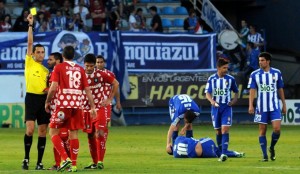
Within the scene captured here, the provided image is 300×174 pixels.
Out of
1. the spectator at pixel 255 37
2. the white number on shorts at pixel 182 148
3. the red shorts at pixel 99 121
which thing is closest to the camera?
the red shorts at pixel 99 121

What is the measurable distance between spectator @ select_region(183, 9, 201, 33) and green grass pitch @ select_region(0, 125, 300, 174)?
6723 millimetres

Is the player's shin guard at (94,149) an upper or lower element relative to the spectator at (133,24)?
lower

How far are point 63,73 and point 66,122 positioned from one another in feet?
2.68

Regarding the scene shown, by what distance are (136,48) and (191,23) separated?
4.38 m

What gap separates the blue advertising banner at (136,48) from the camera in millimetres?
36312

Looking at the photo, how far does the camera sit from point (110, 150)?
24969 mm

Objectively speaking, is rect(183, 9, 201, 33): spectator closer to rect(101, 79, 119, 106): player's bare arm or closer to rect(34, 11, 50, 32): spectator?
rect(34, 11, 50, 32): spectator

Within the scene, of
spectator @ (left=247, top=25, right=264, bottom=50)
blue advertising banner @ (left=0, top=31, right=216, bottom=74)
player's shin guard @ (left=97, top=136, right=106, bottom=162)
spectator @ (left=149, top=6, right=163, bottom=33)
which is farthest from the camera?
spectator @ (left=247, top=25, right=264, bottom=50)

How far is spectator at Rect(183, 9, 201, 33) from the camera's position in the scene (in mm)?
41000

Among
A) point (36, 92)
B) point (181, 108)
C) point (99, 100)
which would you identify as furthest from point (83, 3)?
point (36, 92)

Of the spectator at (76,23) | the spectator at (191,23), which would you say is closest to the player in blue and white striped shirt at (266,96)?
the spectator at (76,23)

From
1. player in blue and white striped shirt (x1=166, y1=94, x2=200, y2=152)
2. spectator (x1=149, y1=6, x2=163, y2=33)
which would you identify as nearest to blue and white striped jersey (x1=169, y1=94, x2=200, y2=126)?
player in blue and white striped shirt (x1=166, y1=94, x2=200, y2=152)

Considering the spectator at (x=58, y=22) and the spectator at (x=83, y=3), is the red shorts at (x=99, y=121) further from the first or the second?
the spectator at (x=83, y=3)

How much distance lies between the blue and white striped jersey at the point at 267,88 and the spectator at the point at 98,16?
18848mm
